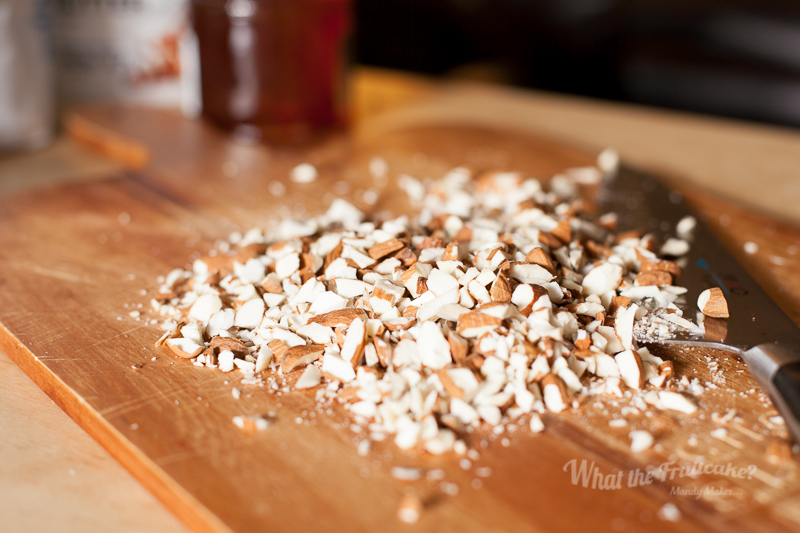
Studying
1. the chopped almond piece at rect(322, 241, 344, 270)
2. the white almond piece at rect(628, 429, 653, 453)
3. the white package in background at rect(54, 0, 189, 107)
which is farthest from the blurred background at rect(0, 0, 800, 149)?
the white almond piece at rect(628, 429, 653, 453)

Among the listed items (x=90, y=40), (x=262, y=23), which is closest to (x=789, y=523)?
(x=262, y=23)

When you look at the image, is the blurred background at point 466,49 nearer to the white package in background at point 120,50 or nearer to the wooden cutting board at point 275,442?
the white package in background at point 120,50

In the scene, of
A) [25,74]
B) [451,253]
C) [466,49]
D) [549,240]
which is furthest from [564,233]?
[466,49]

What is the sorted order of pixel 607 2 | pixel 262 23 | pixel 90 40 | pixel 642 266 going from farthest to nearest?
pixel 607 2, pixel 90 40, pixel 262 23, pixel 642 266

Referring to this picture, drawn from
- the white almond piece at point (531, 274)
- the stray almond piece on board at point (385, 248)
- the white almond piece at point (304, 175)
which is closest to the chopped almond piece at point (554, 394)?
the white almond piece at point (531, 274)

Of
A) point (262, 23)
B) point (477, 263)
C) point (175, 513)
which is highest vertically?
point (262, 23)

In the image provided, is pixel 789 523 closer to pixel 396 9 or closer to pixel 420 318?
pixel 420 318

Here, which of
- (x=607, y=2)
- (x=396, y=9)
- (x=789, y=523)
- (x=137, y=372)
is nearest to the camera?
(x=789, y=523)
